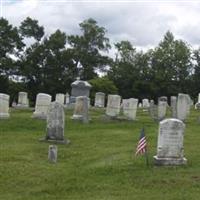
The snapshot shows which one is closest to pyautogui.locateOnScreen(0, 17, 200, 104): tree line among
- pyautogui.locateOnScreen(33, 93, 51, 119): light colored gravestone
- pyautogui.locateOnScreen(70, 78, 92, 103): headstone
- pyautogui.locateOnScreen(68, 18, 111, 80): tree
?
pyautogui.locateOnScreen(68, 18, 111, 80): tree

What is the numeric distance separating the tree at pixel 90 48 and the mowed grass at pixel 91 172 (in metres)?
53.1

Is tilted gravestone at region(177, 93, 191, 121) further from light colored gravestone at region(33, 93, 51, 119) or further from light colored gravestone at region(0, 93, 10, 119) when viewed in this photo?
light colored gravestone at region(0, 93, 10, 119)

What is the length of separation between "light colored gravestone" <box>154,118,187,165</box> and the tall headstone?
5.21 m

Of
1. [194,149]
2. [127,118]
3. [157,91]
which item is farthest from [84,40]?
[194,149]

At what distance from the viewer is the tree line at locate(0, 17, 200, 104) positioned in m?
67.8

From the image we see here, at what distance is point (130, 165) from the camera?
15023mm

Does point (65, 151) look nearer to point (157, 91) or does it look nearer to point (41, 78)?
point (41, 78)

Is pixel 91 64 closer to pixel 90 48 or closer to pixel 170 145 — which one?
pixel 90 48

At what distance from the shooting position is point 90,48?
77750mm

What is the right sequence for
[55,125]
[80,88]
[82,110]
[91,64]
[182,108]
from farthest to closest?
[91,64] → [80,88] → [182,108] → [82,110] → [55,125]

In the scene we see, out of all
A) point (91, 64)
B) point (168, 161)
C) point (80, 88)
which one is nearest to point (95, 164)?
point (168, 161)

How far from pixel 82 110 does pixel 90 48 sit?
50.5 metres

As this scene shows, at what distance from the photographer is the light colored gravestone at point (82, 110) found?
27.6 meters

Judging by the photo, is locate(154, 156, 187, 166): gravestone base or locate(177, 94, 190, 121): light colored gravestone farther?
locate(177, 94, 190, 121): light colored gravestone
